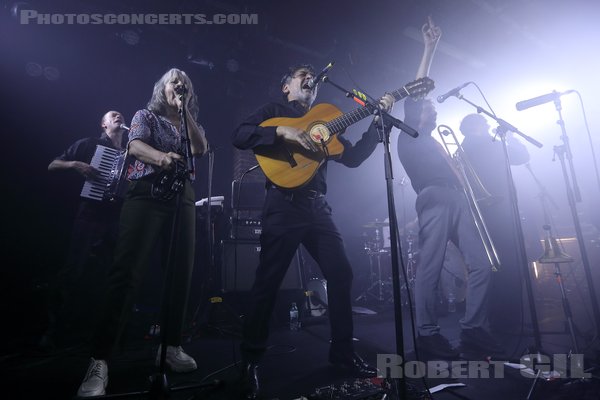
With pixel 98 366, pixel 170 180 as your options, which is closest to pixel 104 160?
pixel 170 180

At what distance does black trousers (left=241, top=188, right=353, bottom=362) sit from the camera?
7.00 ft

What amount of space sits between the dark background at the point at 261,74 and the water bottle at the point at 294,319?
3.03m

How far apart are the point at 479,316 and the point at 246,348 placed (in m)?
2.15

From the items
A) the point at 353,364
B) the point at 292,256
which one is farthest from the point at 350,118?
the point at 353,364

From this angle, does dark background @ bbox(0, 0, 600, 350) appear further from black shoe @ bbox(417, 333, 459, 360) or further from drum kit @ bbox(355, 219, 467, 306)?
black shoe @ bbox(417, 333, 459, 360)

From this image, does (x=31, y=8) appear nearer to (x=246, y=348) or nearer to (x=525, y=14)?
(x=246, y=348)

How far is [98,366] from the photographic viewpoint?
6.44 feet

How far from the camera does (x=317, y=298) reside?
5.24 metres

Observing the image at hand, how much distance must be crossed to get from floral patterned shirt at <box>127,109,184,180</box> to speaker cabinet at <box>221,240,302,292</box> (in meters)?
2.17

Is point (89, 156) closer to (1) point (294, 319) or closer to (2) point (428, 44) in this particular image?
(1) point (294, 319)

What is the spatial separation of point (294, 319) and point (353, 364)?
228 centimetres

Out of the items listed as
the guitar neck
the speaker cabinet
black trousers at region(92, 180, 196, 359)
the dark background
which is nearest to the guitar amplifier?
the speaker cabinet

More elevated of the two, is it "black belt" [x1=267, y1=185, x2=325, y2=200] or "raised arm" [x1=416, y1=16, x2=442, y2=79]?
"raised arm" [x1=416, y1=16, x2=442, y2=79]

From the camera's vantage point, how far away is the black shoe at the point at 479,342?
2.76m
